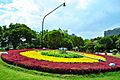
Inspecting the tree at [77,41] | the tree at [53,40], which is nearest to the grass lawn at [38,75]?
the tree at [53,40]

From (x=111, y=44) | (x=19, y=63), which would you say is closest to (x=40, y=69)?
(x=19, y=63)

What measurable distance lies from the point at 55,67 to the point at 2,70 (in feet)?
7.34

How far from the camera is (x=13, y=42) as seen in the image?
159 ft

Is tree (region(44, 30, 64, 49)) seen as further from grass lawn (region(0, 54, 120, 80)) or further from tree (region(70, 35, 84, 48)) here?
grass lawn (region(0, 54, 120, 80))

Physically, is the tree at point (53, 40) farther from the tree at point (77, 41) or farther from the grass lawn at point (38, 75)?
the grass lawn at point (38, 75)

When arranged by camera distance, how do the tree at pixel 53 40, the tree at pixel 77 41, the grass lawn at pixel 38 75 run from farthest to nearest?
the tree at pixel 77 41 → the tree at pixel 53 40 → the grass lawn at pixel 38 75

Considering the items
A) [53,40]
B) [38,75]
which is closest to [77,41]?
[53,40]

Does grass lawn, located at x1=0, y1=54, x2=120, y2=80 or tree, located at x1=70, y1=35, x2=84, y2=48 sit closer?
grass lawn, located at x1=0, y1=54, x2=120, y2=80

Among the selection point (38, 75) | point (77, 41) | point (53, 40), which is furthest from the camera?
point (77, 41)

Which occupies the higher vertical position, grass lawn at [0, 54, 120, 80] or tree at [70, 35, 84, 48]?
tree at [70, 35, 84, 48]

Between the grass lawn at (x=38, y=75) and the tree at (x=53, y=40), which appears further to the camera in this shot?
the tree at (x=53, y=40)

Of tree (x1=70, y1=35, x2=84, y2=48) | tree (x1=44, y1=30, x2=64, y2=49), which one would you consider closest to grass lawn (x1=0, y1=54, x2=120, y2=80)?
tree (x1=44, y1=30, x2=64, y2=49)

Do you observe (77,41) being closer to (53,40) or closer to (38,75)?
(53,40)

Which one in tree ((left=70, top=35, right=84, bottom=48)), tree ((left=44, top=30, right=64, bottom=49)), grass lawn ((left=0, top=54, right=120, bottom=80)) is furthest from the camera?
tree ((left=70, top=35, right=84, bottom=48))
